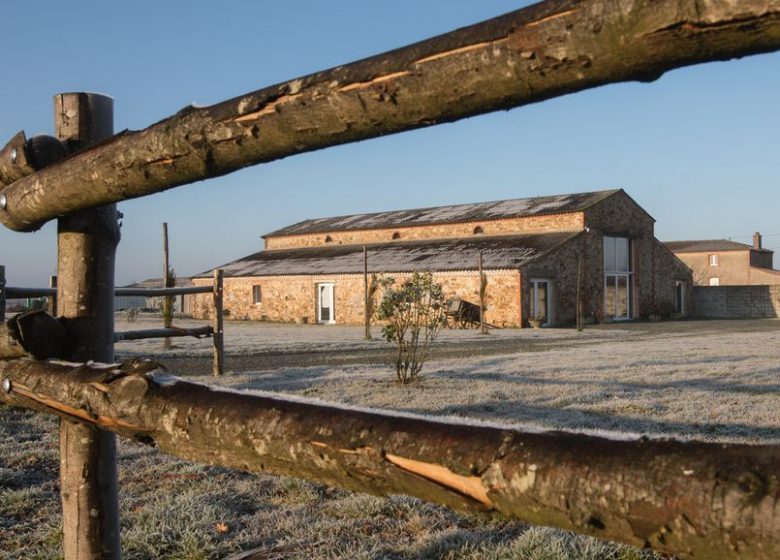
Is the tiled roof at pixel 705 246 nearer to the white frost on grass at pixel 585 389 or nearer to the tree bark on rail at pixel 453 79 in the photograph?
the white frost on grass at pixel 585 389

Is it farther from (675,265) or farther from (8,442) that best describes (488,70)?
(675,265)

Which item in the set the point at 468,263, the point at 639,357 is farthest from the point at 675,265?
the point at 639,357

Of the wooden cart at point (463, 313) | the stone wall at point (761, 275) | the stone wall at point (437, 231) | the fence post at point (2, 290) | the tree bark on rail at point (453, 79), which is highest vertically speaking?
the stone wall at point (437, 231)

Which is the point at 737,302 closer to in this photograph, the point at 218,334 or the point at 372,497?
the point at 218,334

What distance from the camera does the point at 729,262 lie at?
52.5 meters

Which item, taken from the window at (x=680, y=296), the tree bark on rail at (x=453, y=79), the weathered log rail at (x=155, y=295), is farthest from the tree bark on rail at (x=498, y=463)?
the window at (x=680, y=296)

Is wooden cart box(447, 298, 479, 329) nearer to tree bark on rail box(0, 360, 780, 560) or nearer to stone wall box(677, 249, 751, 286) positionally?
tree bark on rail box(0, 360, 780, 560)

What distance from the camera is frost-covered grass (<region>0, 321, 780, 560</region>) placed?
3146mm

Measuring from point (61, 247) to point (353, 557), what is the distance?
1699mm

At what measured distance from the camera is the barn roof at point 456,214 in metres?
31.2

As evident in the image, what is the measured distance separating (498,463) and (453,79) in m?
0.61

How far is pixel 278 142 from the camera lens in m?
1.47

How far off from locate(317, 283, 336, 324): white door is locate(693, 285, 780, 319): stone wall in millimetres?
19680

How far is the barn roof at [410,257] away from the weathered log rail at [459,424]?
2464 centimetres
